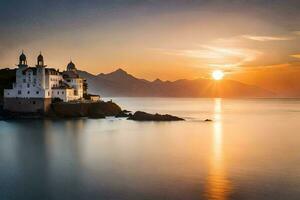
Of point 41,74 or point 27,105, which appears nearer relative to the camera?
point 27,105

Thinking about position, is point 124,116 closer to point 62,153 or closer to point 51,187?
point 62,153

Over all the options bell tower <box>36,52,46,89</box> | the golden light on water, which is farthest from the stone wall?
the golden light on water

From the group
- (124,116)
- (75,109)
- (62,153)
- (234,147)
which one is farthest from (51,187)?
(124,116)

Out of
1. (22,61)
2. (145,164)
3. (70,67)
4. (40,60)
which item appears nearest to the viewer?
(145,164)

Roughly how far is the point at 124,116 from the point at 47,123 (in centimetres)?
2142

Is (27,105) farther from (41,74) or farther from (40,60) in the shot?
(40,60)

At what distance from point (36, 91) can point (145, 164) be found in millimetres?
48464

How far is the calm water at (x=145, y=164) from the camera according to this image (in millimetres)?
A: 25922

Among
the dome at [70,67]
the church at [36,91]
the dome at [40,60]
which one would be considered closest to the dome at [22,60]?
the church at [36,91]

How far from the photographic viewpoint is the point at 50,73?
8144cm

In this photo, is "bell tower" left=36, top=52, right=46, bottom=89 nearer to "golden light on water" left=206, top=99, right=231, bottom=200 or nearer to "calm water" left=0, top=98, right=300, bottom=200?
"calm water" left=0, top=98, right=300, bottom=200

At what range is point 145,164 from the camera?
35.5 meters

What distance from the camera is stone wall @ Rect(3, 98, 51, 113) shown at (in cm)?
7669

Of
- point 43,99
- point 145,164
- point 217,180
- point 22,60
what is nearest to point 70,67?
point 22,60
